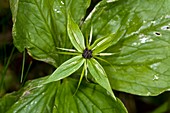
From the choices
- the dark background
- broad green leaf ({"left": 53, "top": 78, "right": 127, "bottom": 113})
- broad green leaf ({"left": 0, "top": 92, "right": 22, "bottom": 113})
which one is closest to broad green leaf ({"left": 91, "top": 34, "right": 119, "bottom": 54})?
broad green leaf ({"left": 53, "top": 78, "right": 127, "bottom": 113})

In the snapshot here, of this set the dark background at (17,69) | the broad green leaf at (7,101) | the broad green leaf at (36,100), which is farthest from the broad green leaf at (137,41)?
the dark background at (17,69)

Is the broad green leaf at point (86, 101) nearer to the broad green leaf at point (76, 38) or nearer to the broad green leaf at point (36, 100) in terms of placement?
the broad green leaf at point (36, 100)

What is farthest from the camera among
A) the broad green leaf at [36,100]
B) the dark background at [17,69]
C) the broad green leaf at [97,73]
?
the dark background at [17,69]

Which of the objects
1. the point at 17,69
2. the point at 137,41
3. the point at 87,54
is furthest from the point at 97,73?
the point at 17,69

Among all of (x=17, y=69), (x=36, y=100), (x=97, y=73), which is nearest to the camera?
(x=97, y=73)

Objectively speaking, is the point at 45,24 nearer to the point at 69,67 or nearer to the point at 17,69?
the point at 69,67

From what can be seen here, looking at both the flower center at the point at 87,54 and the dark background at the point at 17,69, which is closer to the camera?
the flower center at the point at 87,54

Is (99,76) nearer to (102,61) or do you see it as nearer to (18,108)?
(102,61)
